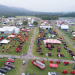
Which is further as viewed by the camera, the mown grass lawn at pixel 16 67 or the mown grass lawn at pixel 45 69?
the mown grass lawn at pixel 45 69

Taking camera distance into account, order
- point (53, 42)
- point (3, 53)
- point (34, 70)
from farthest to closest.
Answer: point (53, 42) < point (3, 53) < point (34, 70)

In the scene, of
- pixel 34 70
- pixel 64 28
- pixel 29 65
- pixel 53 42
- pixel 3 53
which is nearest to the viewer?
pixel 34 70

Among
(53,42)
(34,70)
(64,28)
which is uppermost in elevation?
(64,28)

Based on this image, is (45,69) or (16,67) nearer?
(45,69)

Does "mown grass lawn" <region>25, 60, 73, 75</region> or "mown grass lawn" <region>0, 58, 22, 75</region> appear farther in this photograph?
"mown grass lawn" <region>25, 60, 73, 75</region>

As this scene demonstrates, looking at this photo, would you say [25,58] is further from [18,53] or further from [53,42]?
[53,42]

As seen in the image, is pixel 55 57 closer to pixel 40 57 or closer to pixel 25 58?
pixel 40 57

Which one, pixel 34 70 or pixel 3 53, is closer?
pixel 34 70

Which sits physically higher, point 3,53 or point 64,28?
point 64,28

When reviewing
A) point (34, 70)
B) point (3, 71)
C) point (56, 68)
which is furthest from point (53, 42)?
point (3, 71)
